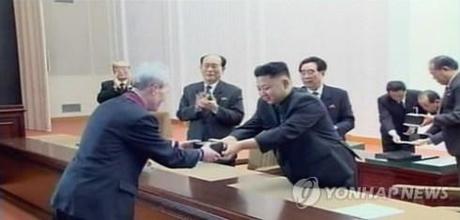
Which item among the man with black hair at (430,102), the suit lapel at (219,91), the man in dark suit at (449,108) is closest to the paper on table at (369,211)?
the man in dark suit at (449,108)

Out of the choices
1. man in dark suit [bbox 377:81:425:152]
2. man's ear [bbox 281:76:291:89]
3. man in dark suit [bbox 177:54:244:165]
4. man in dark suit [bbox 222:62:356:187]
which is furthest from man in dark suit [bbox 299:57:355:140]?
man's ear [bbox 281:76:291:89]

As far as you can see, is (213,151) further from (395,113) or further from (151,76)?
(395,113)

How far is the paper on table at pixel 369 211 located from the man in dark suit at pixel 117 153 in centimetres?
73

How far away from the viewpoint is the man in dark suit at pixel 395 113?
5035 millimetres

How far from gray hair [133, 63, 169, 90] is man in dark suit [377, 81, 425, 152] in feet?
9.87

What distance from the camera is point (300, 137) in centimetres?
281

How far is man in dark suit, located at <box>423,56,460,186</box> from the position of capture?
3936mm

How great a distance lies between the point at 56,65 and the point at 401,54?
7.11m

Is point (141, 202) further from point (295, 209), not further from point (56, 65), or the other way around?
point (56, 65)

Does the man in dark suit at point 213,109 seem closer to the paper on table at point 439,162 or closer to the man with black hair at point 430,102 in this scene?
the paper on table at point 439,162

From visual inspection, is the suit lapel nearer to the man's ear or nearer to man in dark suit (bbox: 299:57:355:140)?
man in dark suit (bbox: 299:57:355:140)

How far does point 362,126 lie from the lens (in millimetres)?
8320

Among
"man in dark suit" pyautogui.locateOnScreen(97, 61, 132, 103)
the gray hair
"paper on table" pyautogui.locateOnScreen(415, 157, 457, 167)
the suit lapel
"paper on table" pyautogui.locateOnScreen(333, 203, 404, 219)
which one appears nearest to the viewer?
"paper on table" pyautogui.locateOnScreen(333, 203, 404, 219)

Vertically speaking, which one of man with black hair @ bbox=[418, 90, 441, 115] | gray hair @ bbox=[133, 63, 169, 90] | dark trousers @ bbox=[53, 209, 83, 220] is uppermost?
gray hair @ bbox=[133, 63, 169, 90]
